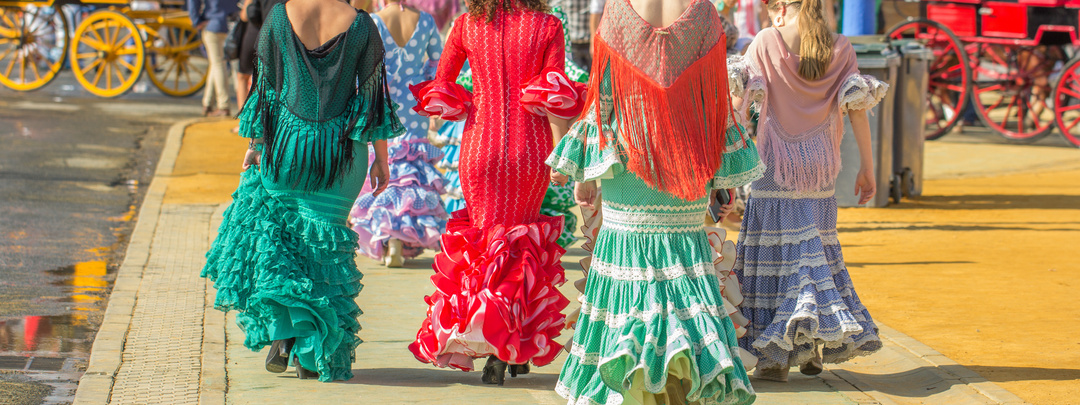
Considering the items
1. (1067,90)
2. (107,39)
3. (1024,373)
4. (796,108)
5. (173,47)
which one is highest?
(107,39)

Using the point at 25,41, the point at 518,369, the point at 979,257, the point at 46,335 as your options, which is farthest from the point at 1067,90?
the point at 25,41

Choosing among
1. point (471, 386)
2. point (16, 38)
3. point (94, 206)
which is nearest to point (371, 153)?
point (94, 206)

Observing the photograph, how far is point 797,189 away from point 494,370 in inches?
54.9

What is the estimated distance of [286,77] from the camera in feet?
14.7

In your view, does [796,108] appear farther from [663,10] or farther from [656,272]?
[656,272]

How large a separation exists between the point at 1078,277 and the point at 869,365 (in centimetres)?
255

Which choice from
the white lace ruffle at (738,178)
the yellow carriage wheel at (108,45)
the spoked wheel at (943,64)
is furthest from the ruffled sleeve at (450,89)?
the yellow carriage wheel at (108,45)

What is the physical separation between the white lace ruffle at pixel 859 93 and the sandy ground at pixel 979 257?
4.03ft

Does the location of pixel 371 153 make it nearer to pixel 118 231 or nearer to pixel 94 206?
pixel 118 231

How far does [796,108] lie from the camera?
15.3ft

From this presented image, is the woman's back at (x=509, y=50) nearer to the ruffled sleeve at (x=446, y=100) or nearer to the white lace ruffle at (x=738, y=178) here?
the ruffled sleeve at (x=446, y=100)

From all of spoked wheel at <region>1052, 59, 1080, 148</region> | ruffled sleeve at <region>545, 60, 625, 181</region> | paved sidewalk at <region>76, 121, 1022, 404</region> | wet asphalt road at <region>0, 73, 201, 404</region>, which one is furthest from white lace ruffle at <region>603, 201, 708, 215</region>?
spoked wheel at <region>1052, 59, 1080, 148</region>

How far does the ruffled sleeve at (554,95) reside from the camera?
430 centimetres

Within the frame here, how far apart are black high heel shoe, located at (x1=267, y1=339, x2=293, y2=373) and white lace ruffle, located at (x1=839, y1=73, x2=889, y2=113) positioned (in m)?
2.37
